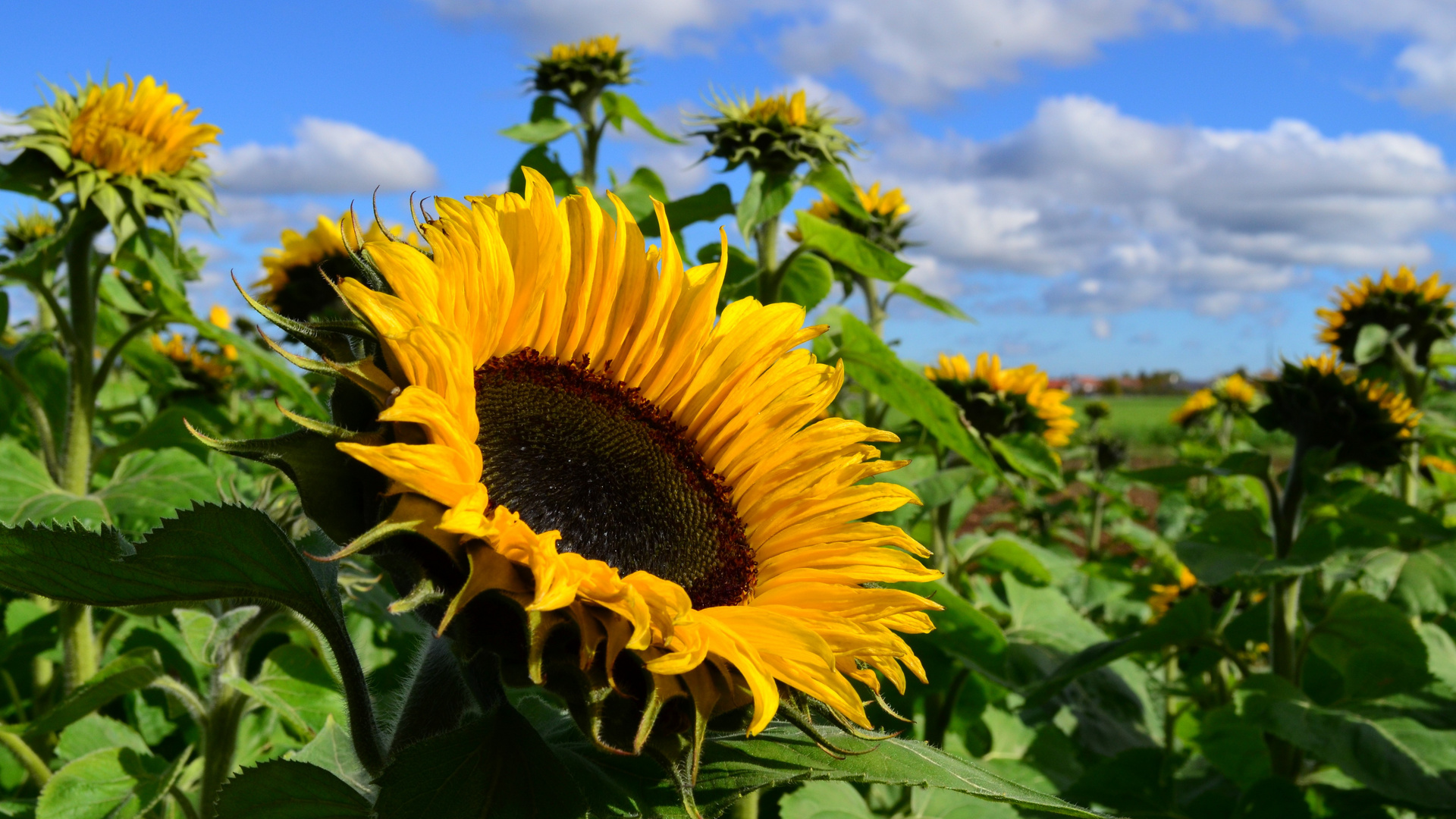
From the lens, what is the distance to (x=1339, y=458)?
11.2 ft

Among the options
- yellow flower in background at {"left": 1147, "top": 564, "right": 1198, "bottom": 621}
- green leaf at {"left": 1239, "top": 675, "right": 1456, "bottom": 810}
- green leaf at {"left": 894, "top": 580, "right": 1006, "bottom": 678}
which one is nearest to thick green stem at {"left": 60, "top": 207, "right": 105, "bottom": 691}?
green leaf at {"left": 894, "top": 580, "right": 1006, "bottom": 678}

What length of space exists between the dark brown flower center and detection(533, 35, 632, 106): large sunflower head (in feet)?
9.16

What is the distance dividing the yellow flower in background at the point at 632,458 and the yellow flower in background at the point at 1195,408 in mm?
8730

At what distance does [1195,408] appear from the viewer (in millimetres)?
9242

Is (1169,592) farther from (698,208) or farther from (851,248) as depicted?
(698,208)

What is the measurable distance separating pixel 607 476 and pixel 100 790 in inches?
56.9

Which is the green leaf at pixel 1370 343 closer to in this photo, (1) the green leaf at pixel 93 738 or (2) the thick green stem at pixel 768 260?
(2) the thick green stem at pixel 768 260

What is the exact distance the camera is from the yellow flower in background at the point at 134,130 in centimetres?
266

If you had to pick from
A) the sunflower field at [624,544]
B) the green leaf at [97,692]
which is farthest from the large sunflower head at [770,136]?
the green leaf at [97,692]

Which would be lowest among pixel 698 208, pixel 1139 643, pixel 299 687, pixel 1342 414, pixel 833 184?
pixel 299 687

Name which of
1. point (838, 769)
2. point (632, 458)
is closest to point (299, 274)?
point (632, 458)

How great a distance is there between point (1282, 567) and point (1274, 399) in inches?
33.0

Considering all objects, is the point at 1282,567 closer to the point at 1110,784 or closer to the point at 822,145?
the point at 1110,784

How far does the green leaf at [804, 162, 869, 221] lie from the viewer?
247 centimetres
